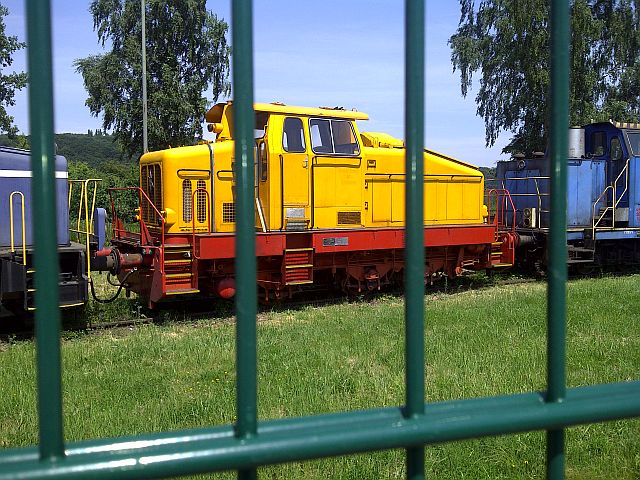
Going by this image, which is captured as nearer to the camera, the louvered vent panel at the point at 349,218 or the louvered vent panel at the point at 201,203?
the louvered vent panel at the point at 201,203

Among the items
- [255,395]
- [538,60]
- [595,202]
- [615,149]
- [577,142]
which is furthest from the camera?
[538,60]

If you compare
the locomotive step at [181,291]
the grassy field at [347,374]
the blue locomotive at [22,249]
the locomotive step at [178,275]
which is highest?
the blue locomotive at [22,249]

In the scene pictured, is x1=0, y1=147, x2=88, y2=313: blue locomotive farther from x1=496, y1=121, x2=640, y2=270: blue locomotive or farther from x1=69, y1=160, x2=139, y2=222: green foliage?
x1=69, y1=160, x2=139, y2=222: green foliage

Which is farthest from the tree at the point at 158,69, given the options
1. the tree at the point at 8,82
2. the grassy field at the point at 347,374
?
the grassy field at the point at 347,374

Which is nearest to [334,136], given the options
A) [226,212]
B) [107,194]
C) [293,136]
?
[293,136]

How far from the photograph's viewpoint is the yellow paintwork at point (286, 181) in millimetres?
9828

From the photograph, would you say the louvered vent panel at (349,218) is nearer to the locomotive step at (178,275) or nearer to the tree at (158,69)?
the locomotive step at (178,275)

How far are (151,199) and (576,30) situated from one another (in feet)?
78.0

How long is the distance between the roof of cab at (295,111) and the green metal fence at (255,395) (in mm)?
8735

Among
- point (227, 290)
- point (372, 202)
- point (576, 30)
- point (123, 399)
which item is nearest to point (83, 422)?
point (123, 399)

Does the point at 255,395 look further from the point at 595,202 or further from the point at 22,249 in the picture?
the point at 595,202

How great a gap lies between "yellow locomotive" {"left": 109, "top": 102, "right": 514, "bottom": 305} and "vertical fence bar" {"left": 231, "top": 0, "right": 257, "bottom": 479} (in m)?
7.87

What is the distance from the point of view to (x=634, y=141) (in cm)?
1414

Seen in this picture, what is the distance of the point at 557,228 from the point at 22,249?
8110 millimetres
